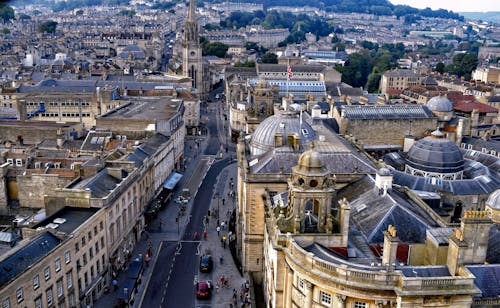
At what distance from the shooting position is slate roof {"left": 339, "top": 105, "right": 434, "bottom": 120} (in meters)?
77.3

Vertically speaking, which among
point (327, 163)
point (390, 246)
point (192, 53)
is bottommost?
point (327, 163)

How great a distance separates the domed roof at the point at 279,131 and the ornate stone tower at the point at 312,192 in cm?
1827

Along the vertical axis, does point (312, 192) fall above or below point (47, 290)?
above

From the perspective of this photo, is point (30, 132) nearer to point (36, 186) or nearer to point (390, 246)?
point (36, 186)

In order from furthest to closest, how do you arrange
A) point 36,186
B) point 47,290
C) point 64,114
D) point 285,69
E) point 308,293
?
point 285,69, point 64,114, point 36,186, point 47,290, point 308,293

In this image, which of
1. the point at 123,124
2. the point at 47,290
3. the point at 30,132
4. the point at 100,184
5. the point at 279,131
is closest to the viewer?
the point at 47,290

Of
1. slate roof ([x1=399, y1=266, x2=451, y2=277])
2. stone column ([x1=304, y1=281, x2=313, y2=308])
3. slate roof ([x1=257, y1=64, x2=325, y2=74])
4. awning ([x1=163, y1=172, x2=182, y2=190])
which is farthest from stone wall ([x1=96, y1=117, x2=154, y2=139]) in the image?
slate roof ([x1=257, y1=64, x2=325, y2=74])

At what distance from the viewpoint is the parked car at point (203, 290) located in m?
Answer: 50.4

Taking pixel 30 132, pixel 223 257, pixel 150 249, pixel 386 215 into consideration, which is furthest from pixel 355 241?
pixel 30 132

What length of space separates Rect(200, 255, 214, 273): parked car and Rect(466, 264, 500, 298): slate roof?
30.0 m

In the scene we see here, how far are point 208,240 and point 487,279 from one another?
37453 mm

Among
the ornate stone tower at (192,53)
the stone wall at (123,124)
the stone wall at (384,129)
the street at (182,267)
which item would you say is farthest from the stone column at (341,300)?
the ornate stone tower at (192,53)

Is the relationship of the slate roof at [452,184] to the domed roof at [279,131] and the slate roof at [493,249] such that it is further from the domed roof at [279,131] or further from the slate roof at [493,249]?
the slate roof at [493,249]

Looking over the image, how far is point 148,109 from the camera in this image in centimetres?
9669
